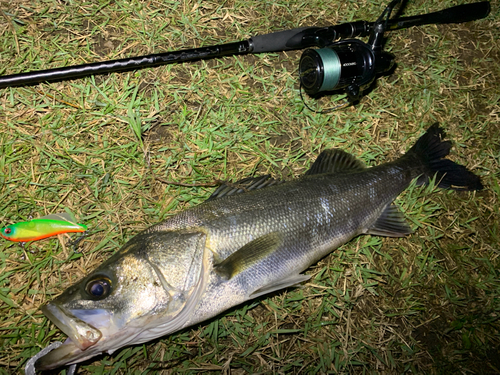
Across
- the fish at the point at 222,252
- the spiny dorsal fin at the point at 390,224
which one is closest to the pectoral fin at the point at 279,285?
the fish at the point at 222,252

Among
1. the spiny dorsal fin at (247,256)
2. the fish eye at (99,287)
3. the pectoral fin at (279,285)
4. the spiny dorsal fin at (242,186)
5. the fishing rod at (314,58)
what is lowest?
the pectoral fin at (279,285)

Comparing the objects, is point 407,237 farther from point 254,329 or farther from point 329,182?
point 254,329

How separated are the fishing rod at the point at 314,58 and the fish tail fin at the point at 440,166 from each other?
916mm

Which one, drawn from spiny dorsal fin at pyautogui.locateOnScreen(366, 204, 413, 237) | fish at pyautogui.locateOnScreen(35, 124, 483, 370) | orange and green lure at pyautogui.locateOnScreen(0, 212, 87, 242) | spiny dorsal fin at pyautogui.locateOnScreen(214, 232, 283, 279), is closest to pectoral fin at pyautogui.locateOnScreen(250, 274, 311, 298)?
fish at pyautogui.locateOnScreen(35, 124, 483, 370)

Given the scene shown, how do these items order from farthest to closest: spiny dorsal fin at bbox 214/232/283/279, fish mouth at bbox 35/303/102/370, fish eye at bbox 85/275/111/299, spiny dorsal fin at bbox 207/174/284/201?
spiny dorsal fin at bbox 207/174/284/201 → spiny dorsal fin at bbox 214/232/283/279 → fish eye at bbox 85/275/111/299 → fish mouth at bbox 35/303/102/370

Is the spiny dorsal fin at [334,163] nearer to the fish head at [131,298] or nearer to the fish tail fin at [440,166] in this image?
the fish tail fin at [440,166]

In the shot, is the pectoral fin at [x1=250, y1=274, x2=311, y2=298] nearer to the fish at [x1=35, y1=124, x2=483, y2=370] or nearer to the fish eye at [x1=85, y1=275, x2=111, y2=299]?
the fish at [x1=35, y1=124, x2=483, y2=370]

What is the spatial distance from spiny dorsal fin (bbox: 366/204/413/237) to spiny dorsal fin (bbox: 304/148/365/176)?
52cm

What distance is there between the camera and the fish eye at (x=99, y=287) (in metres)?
2.04

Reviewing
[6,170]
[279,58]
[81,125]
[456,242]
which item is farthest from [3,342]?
[456,242]

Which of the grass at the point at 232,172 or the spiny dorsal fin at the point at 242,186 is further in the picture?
the grass at the point at 232,172

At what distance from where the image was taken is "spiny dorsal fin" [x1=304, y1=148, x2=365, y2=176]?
3.07m

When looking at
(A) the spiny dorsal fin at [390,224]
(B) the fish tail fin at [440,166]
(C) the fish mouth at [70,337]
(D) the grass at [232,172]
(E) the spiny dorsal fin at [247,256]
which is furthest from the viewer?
(B) the fish tail fin at [440,166]

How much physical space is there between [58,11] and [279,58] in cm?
246
